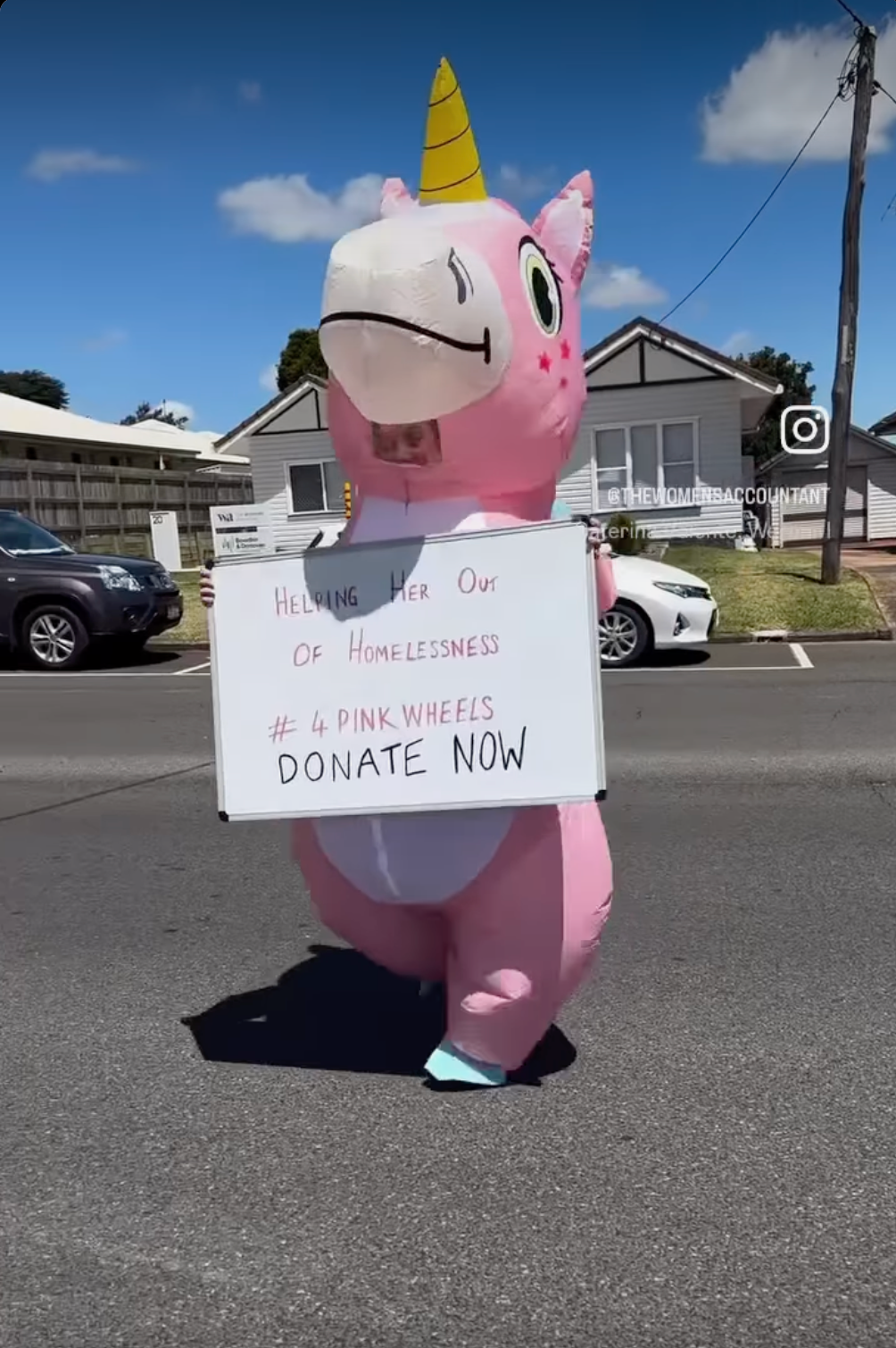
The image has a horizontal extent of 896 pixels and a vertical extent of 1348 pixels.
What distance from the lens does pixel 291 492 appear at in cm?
2609

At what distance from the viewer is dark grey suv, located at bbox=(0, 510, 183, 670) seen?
1260 cm

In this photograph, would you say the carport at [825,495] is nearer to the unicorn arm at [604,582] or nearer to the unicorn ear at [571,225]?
the unicorn ear at [571,225]

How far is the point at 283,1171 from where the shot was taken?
9.37 ft

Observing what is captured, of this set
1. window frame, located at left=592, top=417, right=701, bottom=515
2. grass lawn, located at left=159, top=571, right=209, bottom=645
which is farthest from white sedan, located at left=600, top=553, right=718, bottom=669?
window frame, located at left=592, top=417, right=701, bottom=515

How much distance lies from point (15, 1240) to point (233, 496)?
1154 inches

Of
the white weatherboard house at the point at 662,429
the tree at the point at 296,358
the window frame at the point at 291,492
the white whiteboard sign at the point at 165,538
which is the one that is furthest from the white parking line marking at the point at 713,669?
the tree at the point at 296,358

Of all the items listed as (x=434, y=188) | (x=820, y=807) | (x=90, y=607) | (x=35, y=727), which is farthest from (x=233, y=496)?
(x=434, y=188)

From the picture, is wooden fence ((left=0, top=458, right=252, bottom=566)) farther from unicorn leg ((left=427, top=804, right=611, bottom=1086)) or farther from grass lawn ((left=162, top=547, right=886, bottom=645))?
unicorn leg ((left=427, top=804, right=611, bottom=1086))

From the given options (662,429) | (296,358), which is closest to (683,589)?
(662,429)

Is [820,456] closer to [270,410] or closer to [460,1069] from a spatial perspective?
[270,410]

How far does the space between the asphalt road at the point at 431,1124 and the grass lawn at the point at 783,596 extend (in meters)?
8.47

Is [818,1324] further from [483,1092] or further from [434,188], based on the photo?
[434,188]

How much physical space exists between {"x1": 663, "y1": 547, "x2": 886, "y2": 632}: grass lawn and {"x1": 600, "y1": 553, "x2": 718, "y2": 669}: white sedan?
2.23 m

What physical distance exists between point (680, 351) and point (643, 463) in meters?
2.25
